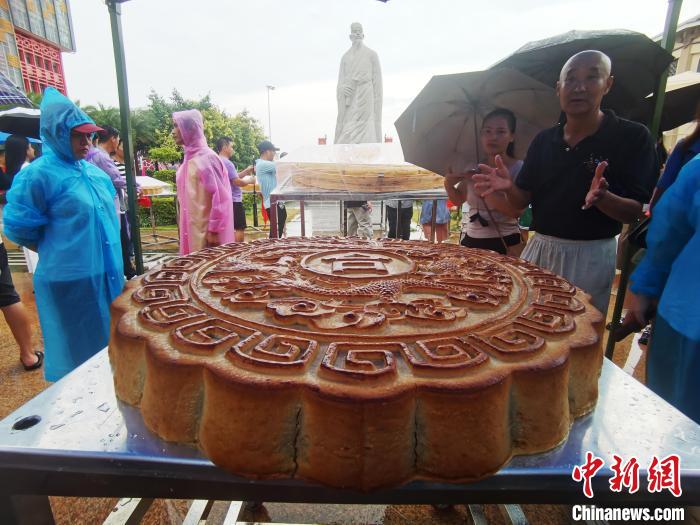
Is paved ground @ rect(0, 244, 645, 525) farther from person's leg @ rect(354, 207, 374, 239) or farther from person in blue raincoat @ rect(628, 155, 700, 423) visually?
person's leg @ rect(354, 207, 374, 239)

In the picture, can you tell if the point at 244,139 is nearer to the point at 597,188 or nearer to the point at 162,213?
the point at 162,213

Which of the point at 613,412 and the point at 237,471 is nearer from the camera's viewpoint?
the point at 237,471

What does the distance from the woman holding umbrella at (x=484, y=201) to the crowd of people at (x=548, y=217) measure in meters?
0.01

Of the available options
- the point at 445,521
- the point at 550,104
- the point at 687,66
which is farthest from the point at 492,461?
the point at 687,66

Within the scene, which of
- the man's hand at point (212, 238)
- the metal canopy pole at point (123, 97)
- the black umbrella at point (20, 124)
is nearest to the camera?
the metal canopy pole at point (123, 97)

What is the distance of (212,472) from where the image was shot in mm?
1156

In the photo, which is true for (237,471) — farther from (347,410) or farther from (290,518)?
(290,518)

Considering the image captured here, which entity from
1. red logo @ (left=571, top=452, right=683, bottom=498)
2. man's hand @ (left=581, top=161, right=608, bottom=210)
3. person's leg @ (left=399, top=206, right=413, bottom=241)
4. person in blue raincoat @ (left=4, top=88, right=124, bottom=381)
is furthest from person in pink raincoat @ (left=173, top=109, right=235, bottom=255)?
person's leg @ (left=399, top=206, right=413, bottom=241)

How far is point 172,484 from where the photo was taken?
3.81 ft

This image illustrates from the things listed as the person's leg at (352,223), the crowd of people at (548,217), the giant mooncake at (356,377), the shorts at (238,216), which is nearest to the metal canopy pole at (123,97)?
the crowd of people at (548,217)

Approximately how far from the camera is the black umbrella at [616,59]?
2908mm

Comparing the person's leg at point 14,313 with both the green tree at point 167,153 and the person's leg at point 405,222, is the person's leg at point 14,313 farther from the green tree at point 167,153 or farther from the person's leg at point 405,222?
the green tree at point 167,153

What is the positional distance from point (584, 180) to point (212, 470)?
2.63 meters

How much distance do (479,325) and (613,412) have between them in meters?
0.62
